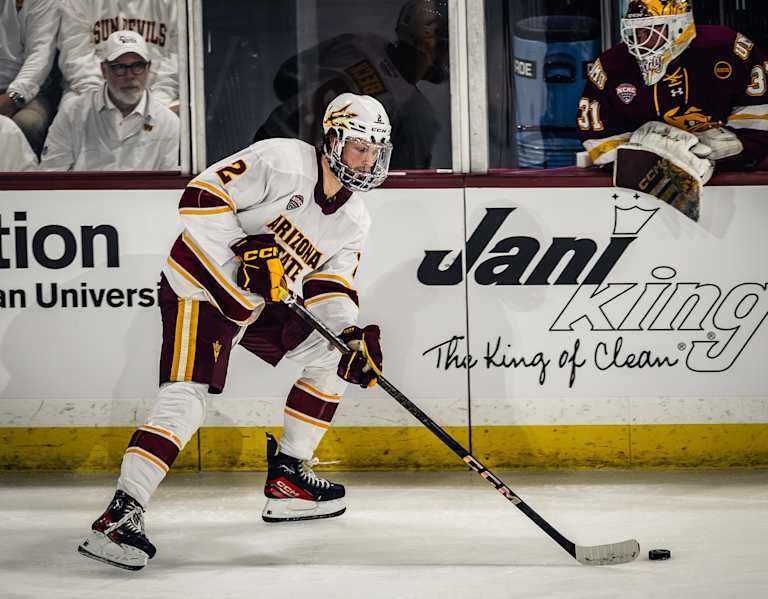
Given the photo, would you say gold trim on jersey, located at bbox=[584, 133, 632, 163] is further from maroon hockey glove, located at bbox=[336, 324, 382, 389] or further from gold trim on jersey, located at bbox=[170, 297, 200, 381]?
gold trim on jersey, located at bbox=[170, 297, 200, 381]

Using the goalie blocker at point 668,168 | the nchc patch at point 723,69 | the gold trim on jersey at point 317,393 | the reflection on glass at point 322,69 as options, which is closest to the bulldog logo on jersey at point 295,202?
the gold trim on jersey at point 317,393

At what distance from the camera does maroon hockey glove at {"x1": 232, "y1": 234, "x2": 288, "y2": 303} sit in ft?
10.6

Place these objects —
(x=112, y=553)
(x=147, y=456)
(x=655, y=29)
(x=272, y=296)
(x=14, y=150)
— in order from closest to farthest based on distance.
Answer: (x=112, y=553) → (x=147, y=456) → (x=272, y=296) → (x=655, y=29) → (x=14, y=150)

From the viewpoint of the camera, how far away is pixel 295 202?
11.1 feet

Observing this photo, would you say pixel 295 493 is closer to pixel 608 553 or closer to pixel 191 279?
pixel 191 279

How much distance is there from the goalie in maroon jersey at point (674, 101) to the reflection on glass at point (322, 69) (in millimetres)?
527

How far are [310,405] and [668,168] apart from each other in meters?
1.37

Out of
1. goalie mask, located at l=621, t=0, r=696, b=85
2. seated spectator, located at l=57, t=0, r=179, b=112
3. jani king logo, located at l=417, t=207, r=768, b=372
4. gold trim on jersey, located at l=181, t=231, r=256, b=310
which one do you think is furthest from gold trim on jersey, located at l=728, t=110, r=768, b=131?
seated spectator, located at l=57, t=0, r=179, b=112

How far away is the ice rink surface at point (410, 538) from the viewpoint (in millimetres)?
2799

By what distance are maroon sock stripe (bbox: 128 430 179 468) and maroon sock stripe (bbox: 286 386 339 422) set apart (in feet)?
1.81

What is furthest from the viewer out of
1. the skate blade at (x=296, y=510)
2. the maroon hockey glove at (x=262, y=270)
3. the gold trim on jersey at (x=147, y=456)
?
the skate blade at (x=296, y=510)

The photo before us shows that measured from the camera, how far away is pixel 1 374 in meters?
4.08

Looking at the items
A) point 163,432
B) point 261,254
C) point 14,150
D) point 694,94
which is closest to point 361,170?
point 261,254

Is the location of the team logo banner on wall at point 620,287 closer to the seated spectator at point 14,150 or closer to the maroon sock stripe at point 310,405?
the maroon sock stripe at point 310,405
